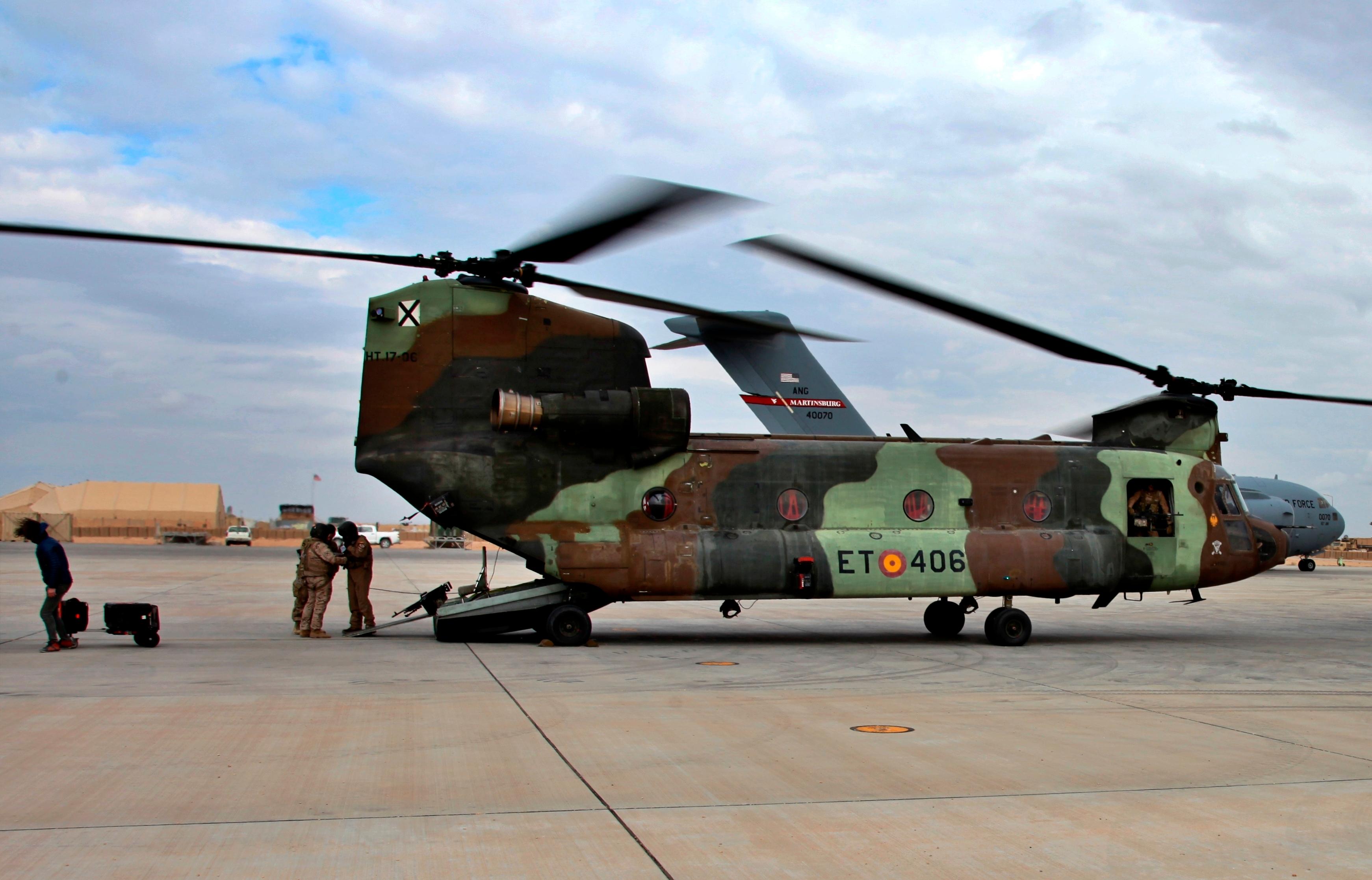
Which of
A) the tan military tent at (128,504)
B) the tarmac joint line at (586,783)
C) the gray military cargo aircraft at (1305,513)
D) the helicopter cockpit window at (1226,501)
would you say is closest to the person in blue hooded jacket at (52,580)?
the tarmac joint line at (586,783)

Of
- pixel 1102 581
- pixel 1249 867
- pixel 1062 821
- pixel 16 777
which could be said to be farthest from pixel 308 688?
pixel 1102 581

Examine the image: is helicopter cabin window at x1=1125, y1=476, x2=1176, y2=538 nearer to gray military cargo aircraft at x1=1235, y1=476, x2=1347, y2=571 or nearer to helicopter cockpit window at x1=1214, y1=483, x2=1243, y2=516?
helicopter cockpit window at x1=1214, y1=483, x2=1243, y2=516

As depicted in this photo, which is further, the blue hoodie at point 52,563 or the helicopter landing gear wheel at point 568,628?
the helicopter landing gear wheel at point 568,628

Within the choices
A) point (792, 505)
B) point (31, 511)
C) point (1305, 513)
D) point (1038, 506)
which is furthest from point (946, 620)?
point (31, 511)

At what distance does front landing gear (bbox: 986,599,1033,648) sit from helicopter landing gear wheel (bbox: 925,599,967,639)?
110 centimetres

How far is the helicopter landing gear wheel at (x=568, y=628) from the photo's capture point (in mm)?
13859

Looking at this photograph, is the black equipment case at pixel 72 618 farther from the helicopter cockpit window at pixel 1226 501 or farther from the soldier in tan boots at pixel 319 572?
the helicopter cockpit window at pixel 1226 501

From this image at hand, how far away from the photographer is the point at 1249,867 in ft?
15.6

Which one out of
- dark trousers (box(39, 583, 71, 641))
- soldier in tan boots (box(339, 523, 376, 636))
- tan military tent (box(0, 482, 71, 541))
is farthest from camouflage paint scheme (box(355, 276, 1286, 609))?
tan military tent (box(0, 482, 71, 541))

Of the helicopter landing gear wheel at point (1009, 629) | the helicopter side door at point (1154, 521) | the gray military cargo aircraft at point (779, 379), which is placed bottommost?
the helicopter landing gear wheel at point (1009, 629)

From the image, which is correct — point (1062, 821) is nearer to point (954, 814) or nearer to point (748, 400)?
point (954, 814)

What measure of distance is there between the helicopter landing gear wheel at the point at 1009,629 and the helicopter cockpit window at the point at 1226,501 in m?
3.97

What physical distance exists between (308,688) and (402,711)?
1723 mm

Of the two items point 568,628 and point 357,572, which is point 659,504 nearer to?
point 568,628
